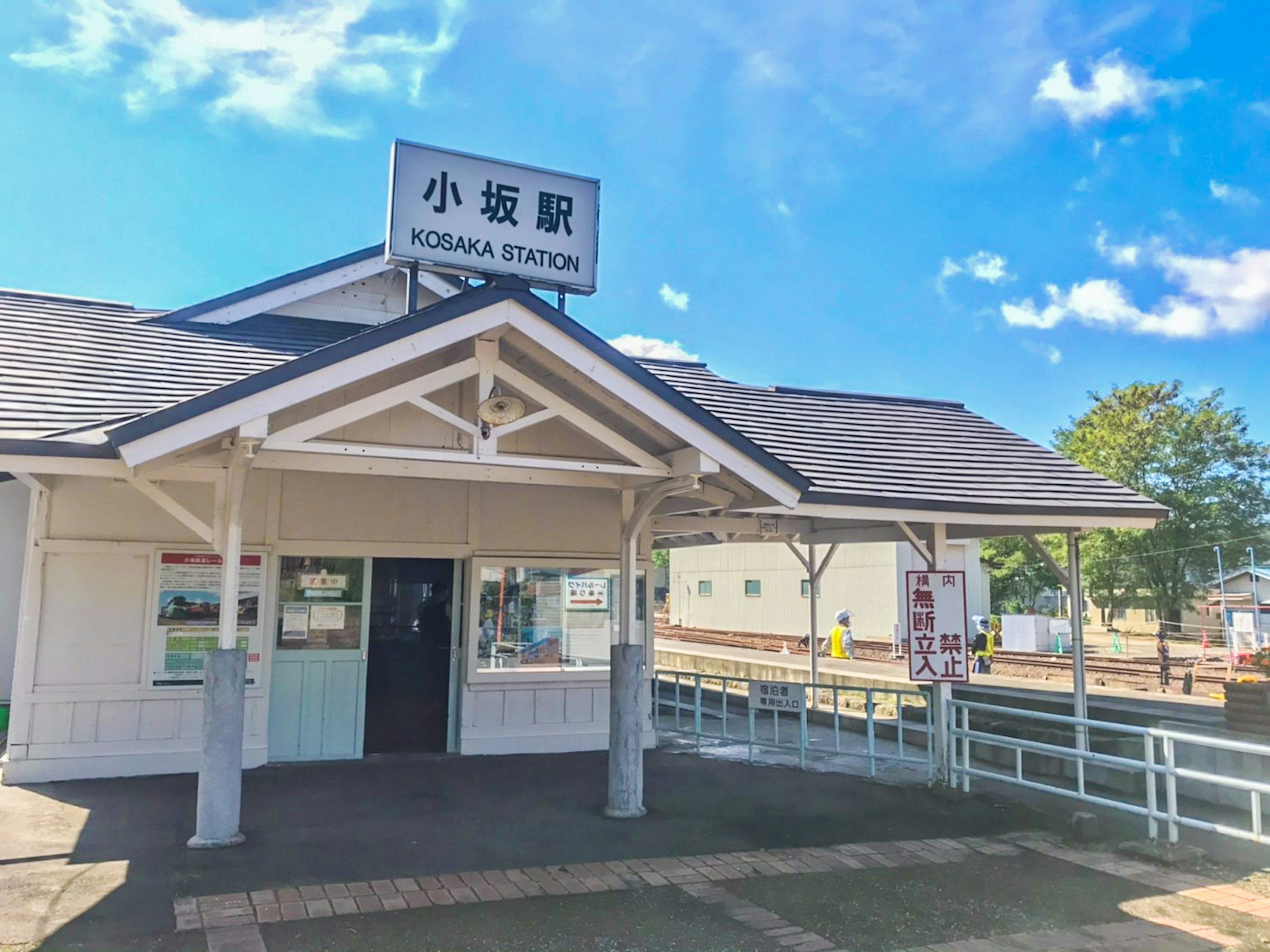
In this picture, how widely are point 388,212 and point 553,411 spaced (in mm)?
2158

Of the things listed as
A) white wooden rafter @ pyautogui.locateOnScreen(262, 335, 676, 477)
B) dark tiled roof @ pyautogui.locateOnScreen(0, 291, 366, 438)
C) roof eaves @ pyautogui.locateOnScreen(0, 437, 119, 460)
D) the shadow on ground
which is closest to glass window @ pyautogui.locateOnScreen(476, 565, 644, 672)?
the shadow on ground

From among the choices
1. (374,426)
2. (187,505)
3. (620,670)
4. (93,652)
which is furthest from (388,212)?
(93,652)

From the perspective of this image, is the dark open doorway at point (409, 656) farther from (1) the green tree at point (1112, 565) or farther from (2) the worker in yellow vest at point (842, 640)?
(1) the green tree at point (1112, 565)

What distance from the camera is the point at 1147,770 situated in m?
6.79

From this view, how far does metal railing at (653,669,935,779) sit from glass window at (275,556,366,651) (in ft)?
11.7

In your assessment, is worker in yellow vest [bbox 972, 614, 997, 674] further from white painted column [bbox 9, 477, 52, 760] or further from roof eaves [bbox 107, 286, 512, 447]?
white painted column [bbox 9, 477, 52, 760]

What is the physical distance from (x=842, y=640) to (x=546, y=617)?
63.8 ft

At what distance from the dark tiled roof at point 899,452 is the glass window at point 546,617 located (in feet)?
7.45

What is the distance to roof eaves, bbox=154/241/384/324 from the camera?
9.73m

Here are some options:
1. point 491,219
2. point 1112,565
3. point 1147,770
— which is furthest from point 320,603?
point 1112,565

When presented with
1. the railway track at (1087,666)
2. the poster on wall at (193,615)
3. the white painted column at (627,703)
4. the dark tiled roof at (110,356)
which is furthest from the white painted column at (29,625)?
the railway track at (1087,666)

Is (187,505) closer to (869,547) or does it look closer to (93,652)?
(93,652)

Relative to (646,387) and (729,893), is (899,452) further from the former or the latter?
(729,893)

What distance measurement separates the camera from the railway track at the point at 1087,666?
65.2ft
